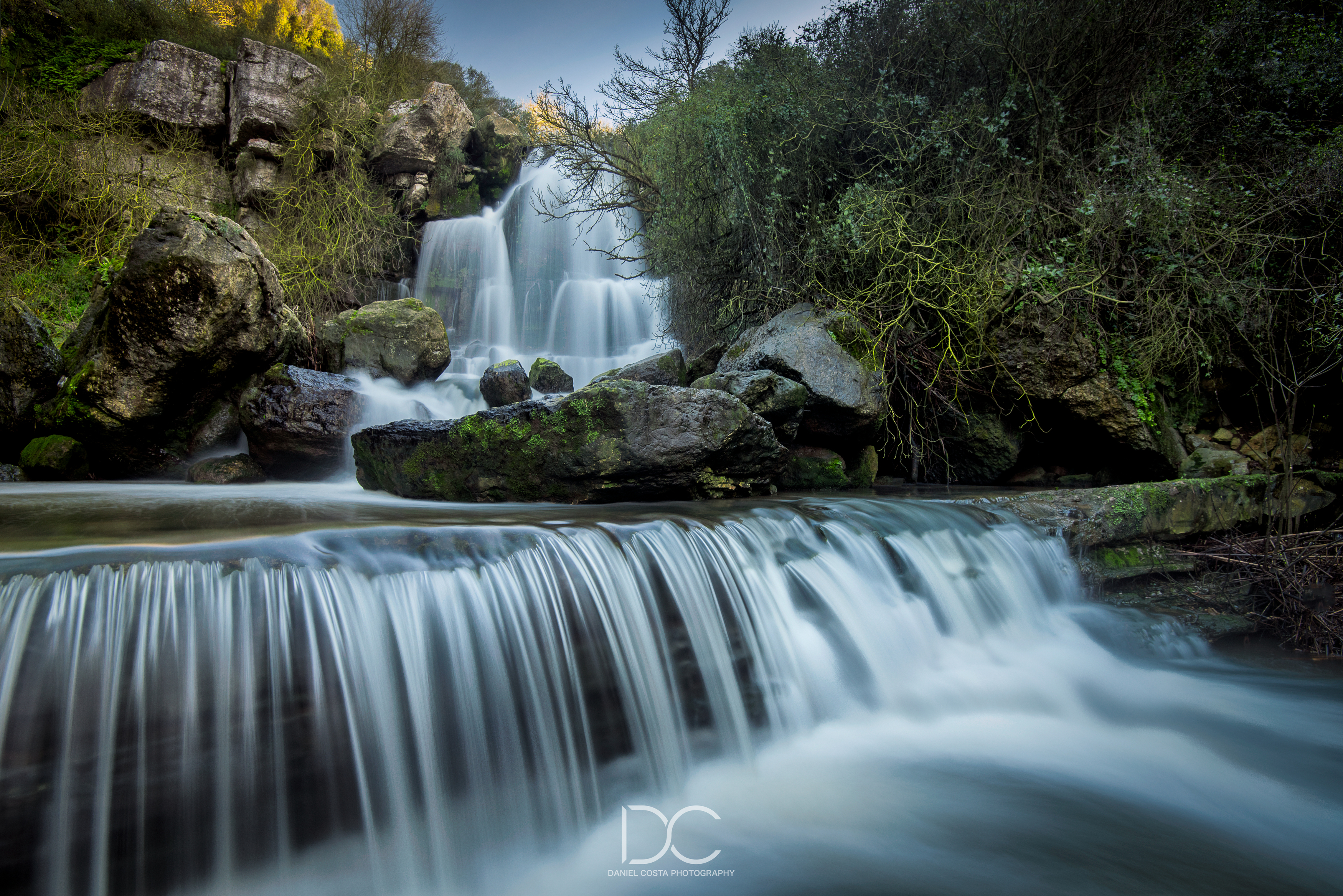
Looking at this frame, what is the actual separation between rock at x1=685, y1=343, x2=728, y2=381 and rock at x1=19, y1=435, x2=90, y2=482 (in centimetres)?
594

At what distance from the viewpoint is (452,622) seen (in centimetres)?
241

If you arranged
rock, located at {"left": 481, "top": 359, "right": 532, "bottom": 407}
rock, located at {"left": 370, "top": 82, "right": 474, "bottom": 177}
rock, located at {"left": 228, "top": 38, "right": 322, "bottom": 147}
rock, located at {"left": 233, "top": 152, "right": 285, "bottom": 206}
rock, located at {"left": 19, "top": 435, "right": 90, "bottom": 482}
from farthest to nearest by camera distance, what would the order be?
rock, located at {"left": 370, "top": 82, "right": 474, "bottom": 177}
rock, located at {"left": 228, "top": 38, "right": 322, "bottom": 147}
rock, located at {"left": 233, "top": 152, "right": 285, "bottom": 206}
rock, located at {"left": 481, "top": 359, "right": 532, "bottom": 407}
rock, located at {"left": 19, "top": 435, "right": 90, "bottom": 482}

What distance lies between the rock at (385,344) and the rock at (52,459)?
2.72 metres

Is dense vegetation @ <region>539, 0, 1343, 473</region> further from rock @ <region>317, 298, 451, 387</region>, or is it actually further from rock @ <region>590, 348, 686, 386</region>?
rock @ <region>317, 298, 451, 387</region>

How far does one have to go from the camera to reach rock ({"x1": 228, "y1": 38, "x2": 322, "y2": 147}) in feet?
36.3

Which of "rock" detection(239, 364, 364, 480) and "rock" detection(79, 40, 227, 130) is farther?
"rock" detection(79, 40, 227, 130)

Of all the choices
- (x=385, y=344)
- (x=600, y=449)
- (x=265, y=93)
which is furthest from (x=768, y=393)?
(x=265, y=93)

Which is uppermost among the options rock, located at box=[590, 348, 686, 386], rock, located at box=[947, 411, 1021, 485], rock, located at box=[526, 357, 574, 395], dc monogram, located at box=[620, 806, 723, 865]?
rock, located at box=[526, 357, 574, 395]

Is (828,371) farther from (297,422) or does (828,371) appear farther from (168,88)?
(168,88)

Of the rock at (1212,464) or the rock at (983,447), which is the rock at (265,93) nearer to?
the rock at (983,447)

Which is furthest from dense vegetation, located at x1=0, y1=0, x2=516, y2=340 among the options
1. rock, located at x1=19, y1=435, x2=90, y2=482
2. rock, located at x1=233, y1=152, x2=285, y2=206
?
rock, located at x1=19, y1=435, x2=90, y2=482

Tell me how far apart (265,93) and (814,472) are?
1217 centimetres

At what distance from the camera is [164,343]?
224 inches


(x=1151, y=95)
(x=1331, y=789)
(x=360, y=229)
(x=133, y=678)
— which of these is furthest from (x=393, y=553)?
(x=360, y=229)
